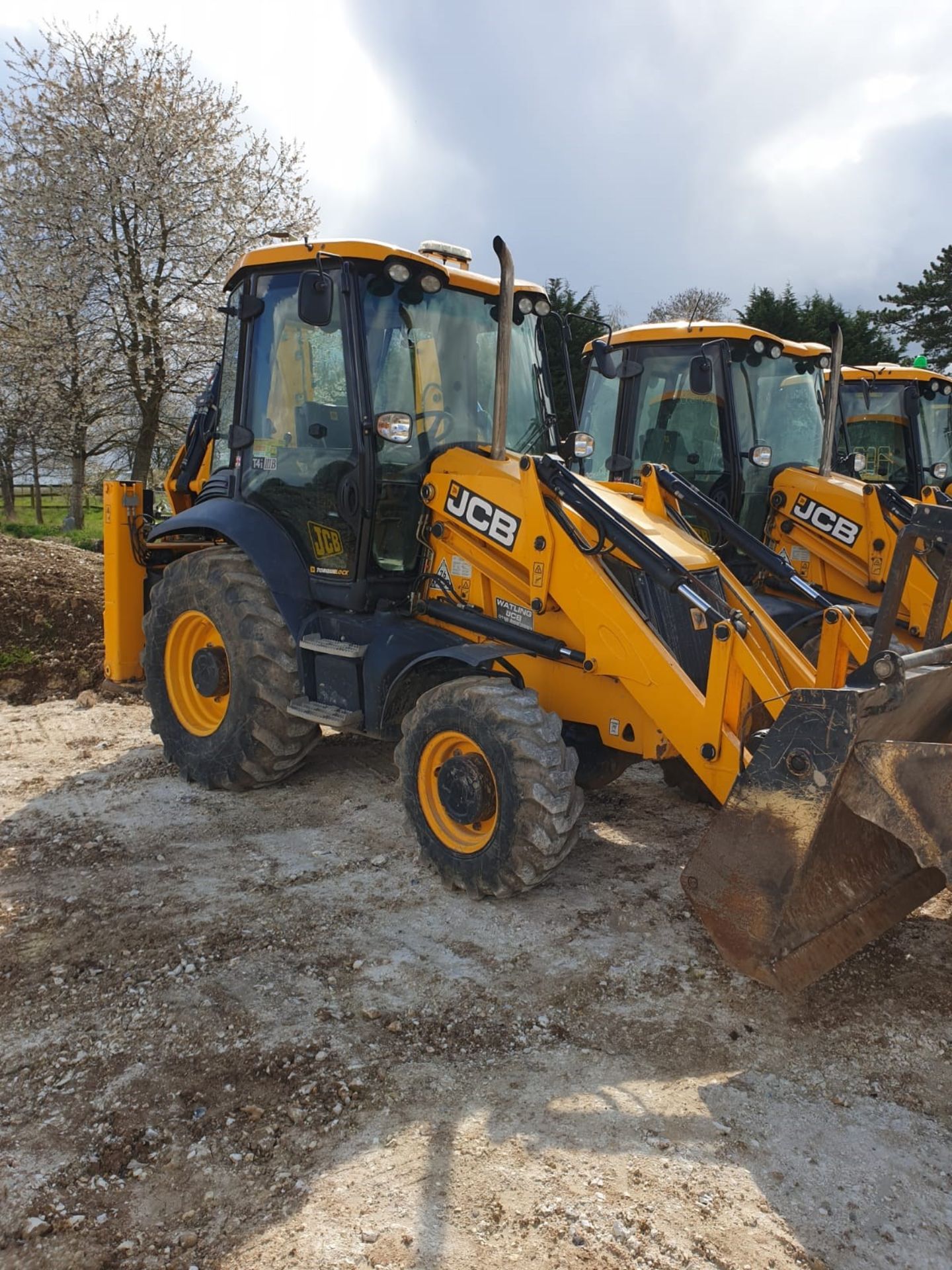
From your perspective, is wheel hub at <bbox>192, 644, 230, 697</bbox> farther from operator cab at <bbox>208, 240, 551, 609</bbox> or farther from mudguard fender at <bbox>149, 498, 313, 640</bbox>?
operator cab at <bbox>208, 240, 551, 609</bbox>

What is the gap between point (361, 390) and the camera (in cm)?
497

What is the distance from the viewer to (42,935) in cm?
408

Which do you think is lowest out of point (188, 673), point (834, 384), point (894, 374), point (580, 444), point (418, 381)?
point (188, 673)

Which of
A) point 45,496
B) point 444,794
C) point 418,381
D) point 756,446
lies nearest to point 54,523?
point 45,496

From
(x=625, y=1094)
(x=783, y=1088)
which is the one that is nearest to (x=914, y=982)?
(x=783, y=1088)

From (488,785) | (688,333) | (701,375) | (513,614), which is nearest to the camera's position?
(488,785)

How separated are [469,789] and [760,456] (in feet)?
14.3

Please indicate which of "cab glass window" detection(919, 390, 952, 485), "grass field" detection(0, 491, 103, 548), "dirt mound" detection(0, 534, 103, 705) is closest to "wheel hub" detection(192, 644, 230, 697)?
"dirt mound" detection(0, 534, 103, 705)

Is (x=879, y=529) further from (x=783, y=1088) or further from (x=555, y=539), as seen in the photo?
(x=783, y=1088)

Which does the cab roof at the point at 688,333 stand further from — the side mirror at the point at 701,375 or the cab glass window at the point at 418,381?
the cab glass window at the point at 418,381

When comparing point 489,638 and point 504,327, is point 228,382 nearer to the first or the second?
point 504,327

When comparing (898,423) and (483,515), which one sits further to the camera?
(898,423)

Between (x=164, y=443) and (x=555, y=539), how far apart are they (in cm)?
1647

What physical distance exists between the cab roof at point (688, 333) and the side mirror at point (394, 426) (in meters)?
2.77
